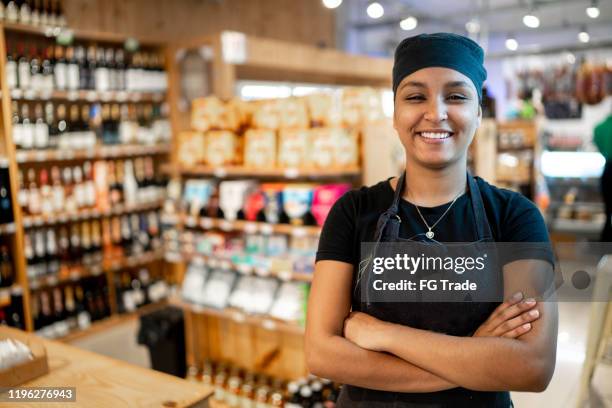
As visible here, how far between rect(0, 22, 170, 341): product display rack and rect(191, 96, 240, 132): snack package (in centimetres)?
140

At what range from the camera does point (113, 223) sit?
5.14 m

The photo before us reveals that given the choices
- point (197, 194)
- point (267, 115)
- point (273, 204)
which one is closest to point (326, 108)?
point (267, 115)

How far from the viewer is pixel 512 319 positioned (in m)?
1.25

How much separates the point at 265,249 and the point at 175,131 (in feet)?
7.62

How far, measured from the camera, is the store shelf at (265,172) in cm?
320

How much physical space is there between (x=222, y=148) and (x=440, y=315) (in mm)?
2635

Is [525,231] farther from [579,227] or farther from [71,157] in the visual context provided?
[579,227]

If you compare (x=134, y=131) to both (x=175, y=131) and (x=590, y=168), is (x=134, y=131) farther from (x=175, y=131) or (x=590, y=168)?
(x=590, y=168)

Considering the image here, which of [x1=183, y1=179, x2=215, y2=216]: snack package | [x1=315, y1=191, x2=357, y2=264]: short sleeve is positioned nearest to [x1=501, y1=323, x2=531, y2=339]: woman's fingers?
[x1=315, y1=191, x2=357, y2=264]: short sleeve

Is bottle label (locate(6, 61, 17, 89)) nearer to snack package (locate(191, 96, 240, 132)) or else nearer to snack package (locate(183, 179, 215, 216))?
snack package (locate(191, 96, 240, 132))

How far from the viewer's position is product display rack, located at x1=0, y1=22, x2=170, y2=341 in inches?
163

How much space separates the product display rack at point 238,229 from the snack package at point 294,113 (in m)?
0.32

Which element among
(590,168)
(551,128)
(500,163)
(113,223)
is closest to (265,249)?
(113,223)

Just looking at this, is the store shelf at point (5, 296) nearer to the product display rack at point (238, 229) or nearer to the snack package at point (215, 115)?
the product display rack at point (238, 229)
